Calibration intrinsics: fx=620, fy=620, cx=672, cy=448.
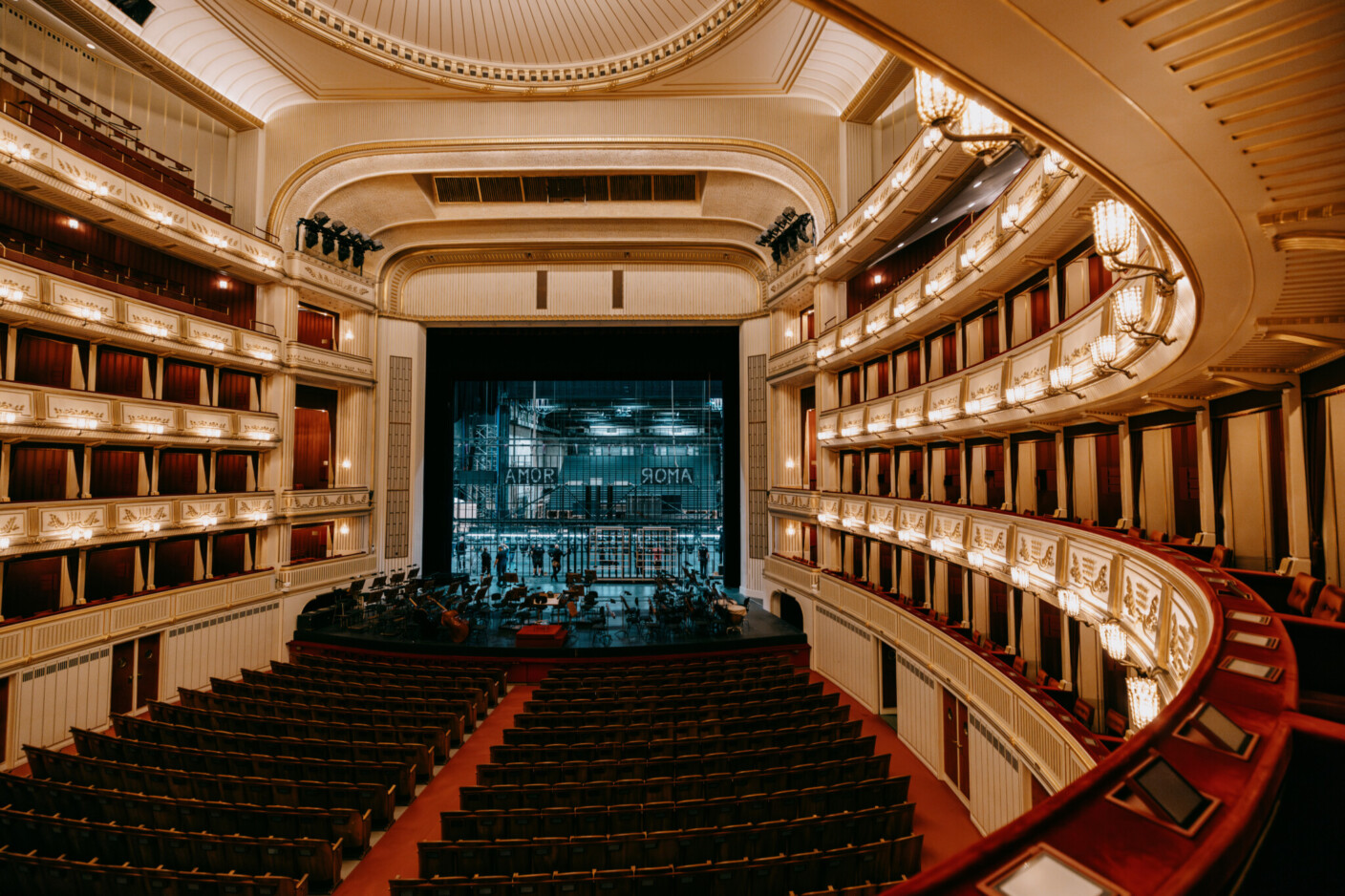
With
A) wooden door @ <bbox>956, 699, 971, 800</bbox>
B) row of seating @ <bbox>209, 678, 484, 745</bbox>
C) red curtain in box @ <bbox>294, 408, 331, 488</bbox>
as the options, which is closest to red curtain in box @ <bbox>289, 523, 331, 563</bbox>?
red curtain in box @ <bbox>294, 408, 331, 488</bbox>

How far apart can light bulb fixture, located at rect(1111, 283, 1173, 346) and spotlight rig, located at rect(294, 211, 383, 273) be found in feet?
58.5

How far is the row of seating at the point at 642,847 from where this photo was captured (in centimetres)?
582

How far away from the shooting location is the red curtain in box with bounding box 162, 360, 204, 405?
14.1m

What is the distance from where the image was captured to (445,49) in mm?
15219

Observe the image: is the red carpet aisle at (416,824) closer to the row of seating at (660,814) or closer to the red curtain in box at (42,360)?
the row of seating at (660,814)

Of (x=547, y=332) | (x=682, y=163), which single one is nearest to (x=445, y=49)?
(x=682, y=163)

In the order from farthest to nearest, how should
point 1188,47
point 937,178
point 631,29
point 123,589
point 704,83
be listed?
point 704,83 < point 631,29 < point 123,589 < point 937,178 < point 1188,47

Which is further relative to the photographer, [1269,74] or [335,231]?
[335,231]

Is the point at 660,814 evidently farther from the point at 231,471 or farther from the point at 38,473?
the point at 231,471

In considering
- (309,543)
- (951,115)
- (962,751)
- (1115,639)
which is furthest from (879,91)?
(309,543)

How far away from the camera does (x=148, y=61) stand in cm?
1300

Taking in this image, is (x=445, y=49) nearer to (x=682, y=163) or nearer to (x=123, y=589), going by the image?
(x=682, y=163)

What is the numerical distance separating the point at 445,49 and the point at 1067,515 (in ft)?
55.1

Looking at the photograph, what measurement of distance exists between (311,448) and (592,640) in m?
10.1
